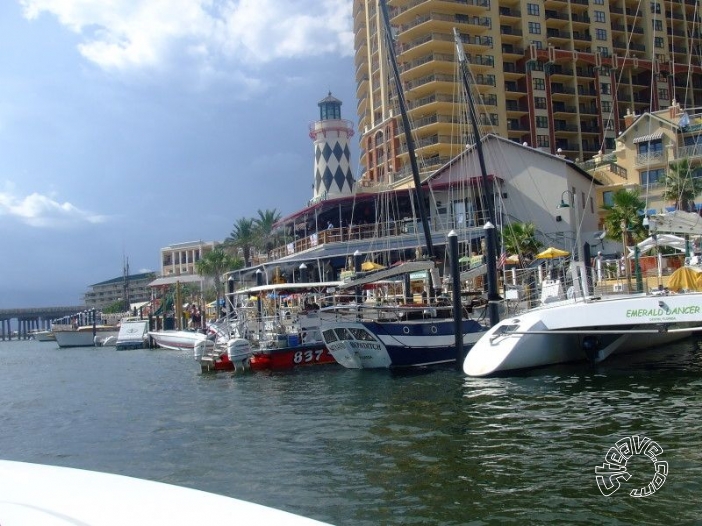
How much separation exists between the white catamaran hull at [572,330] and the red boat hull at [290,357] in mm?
9987

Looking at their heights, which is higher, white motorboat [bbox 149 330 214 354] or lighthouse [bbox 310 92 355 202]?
lighthouse [bbox 310 92 355 202]

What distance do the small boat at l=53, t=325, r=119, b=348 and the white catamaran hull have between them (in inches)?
2552

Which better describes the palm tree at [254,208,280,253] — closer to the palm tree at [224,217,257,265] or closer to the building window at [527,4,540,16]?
the palm tree at [224,217,257,265]

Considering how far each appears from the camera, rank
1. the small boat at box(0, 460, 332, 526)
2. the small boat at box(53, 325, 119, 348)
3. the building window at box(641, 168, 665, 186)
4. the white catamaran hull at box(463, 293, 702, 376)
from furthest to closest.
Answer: the small boat at box(53, 325, 119, 348)
the building window at box(641, 168, 665, 186)
the white catamaran hull at box(463, 293, 702, 376)
the small boat at box(0, 460, 332, 526)

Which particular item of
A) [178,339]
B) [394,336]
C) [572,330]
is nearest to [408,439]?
[572,330]

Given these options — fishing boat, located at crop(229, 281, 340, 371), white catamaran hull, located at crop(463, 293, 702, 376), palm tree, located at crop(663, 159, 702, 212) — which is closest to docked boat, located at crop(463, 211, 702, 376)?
white catamaran hull, located at crop(463, 293, 702, 376)

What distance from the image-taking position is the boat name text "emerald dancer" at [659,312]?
17753 mm

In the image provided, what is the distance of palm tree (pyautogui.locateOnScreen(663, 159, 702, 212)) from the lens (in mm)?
43688

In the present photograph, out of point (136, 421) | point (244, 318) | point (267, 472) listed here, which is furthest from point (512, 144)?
point (267, 472)

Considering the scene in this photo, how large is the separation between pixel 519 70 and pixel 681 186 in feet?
116

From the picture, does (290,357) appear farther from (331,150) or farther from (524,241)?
(331,150)

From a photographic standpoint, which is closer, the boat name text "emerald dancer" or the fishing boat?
the boat name text "emerald dancer"

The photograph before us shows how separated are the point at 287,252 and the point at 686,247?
31.3 metres

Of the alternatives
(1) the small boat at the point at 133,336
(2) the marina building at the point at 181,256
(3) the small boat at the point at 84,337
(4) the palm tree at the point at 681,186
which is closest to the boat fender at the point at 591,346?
(4) the palm tree at the point at 681,186
